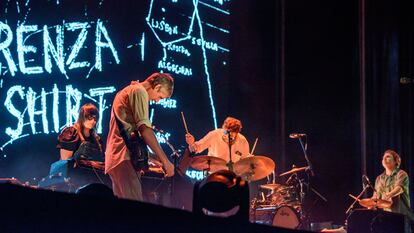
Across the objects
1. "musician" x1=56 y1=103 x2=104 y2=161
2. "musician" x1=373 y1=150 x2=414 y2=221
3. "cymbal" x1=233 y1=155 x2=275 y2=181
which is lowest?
"musician" x1=373 y1=150 x2=414 y2=221

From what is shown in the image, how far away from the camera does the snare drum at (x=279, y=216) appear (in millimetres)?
8227

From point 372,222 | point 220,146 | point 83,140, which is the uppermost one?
point 83,140

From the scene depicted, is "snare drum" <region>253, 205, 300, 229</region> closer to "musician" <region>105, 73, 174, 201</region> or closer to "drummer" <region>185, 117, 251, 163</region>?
"drummer" <region>185, 117, 251, 163</region>

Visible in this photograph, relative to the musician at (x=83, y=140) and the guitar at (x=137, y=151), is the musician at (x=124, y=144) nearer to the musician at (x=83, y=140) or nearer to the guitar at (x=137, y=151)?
the guitar at (x=137, y=151)

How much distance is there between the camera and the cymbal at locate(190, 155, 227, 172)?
23.7ft

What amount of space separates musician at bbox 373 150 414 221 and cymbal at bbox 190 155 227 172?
104 inches

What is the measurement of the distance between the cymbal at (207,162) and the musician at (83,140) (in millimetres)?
1011

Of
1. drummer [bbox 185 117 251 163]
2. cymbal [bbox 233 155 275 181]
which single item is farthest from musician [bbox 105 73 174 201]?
drummer [bbox 185 117 251 163]

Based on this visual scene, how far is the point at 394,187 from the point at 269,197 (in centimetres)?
165

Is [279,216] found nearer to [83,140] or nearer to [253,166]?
[253,166]

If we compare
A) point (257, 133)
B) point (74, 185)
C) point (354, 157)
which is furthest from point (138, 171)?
point (354, 157)

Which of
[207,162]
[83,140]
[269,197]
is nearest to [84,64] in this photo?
[83,140]

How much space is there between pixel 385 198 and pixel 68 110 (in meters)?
4.32

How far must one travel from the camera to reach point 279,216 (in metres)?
8.23
